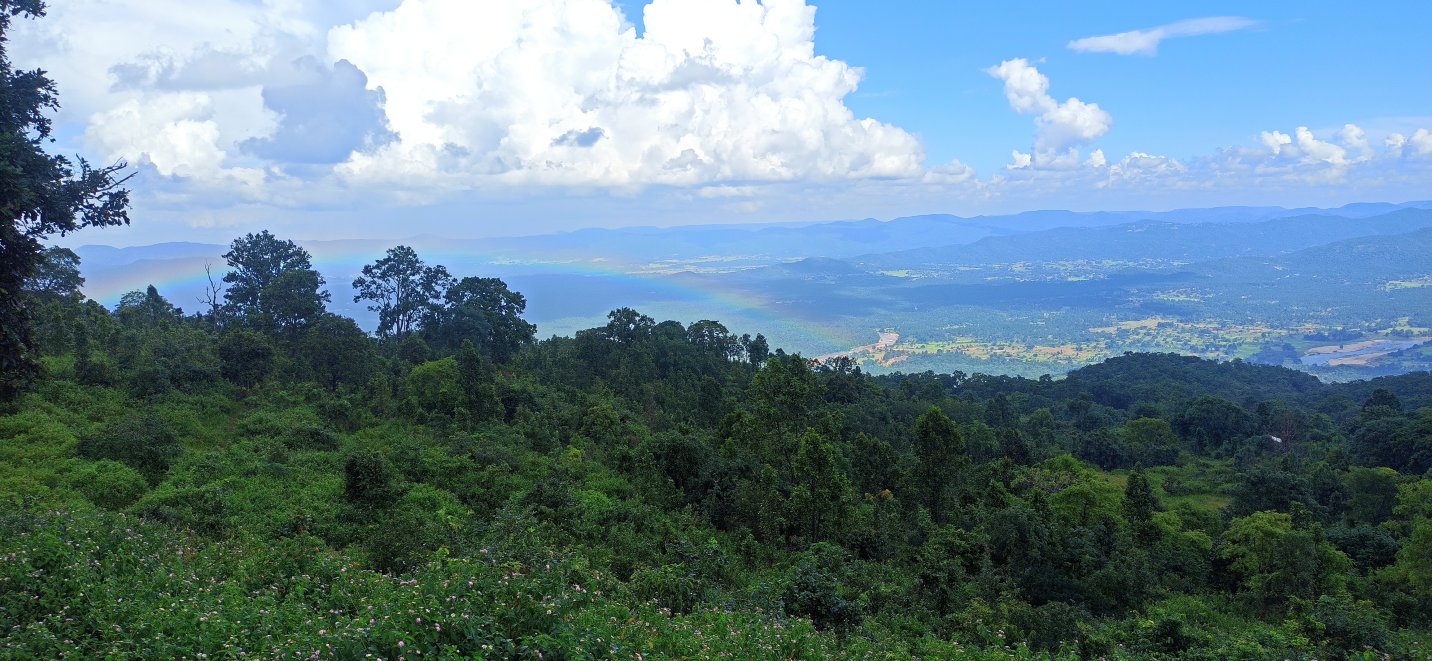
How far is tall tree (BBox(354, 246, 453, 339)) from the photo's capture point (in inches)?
1558

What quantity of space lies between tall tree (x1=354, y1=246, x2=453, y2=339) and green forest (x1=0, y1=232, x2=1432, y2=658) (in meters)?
3.86

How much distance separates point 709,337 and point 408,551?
110ft

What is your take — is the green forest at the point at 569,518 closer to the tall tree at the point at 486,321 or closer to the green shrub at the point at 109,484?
the green shrub at the point at 109,484

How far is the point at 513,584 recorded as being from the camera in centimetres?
595

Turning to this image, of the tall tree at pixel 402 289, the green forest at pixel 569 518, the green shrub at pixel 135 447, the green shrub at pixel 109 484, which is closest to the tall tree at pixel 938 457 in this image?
the green forest at pixel 569 518

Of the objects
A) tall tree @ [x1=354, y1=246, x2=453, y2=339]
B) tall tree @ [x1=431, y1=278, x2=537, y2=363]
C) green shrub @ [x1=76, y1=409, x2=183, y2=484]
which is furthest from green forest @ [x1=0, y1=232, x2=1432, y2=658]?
tall tree @ [x1=354, y1=246, x2=453, y2=339]

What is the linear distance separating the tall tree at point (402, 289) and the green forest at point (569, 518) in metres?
3.86

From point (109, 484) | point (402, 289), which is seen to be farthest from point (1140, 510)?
point (402, 289)

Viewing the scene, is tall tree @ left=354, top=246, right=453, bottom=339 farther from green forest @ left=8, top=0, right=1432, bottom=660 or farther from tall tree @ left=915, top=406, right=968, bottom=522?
tall tree @ left=915, top=406, right=968, bottom=522

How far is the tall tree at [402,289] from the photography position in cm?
3956

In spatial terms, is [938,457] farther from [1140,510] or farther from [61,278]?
[61,278]

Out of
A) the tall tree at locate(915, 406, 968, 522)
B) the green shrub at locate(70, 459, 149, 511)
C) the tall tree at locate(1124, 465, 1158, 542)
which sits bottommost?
the tall tree at locate(1124, 465, 1158, 542)

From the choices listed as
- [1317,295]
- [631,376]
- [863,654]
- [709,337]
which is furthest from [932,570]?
[1317,295]

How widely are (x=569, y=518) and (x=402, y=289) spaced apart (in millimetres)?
30283
